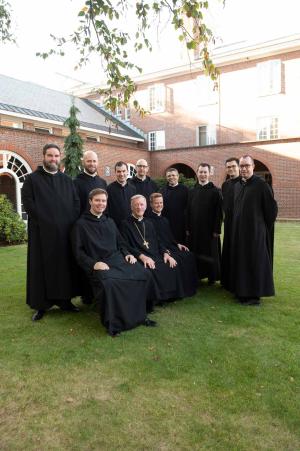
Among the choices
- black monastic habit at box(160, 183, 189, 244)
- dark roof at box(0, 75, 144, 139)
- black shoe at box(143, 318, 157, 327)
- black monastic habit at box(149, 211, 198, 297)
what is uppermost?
dark roof at box(0, 75, 144, 139)

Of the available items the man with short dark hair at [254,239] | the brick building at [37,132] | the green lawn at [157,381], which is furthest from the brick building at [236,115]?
the green lawn at [157,381]

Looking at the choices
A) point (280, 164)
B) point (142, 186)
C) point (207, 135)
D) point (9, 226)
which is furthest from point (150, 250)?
point (207, 135)

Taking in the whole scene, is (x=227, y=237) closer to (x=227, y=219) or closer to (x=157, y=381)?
(x=227, y=219)

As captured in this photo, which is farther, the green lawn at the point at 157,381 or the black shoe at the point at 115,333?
the black shoe at the point at 115,333

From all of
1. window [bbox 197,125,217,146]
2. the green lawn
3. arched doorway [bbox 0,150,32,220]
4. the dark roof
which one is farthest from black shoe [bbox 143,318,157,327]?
window [bbox 197,125,217,146]

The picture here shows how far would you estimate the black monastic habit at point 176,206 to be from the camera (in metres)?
Answer: 7.27

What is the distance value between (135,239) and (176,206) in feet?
5.48

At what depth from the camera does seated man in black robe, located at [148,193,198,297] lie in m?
6.22

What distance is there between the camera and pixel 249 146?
74.1 ft

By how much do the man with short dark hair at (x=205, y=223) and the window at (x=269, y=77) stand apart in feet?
68.7

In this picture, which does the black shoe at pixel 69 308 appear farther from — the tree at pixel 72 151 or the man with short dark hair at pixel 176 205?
the tree at pixel 72 151

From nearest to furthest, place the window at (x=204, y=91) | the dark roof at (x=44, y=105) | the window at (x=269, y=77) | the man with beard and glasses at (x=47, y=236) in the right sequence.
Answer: the man with beard and glasses at (x=47, y=236), the dark roof at (x=44, y=105), the window at (x=269, y=77), the window at (x=204, y=91)

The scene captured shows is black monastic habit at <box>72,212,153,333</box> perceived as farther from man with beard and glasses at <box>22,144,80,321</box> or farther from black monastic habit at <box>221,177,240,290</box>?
black monastic habit at <box>221,177,240,290</box>

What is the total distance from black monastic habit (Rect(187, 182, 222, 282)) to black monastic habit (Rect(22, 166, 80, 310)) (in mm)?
2567
